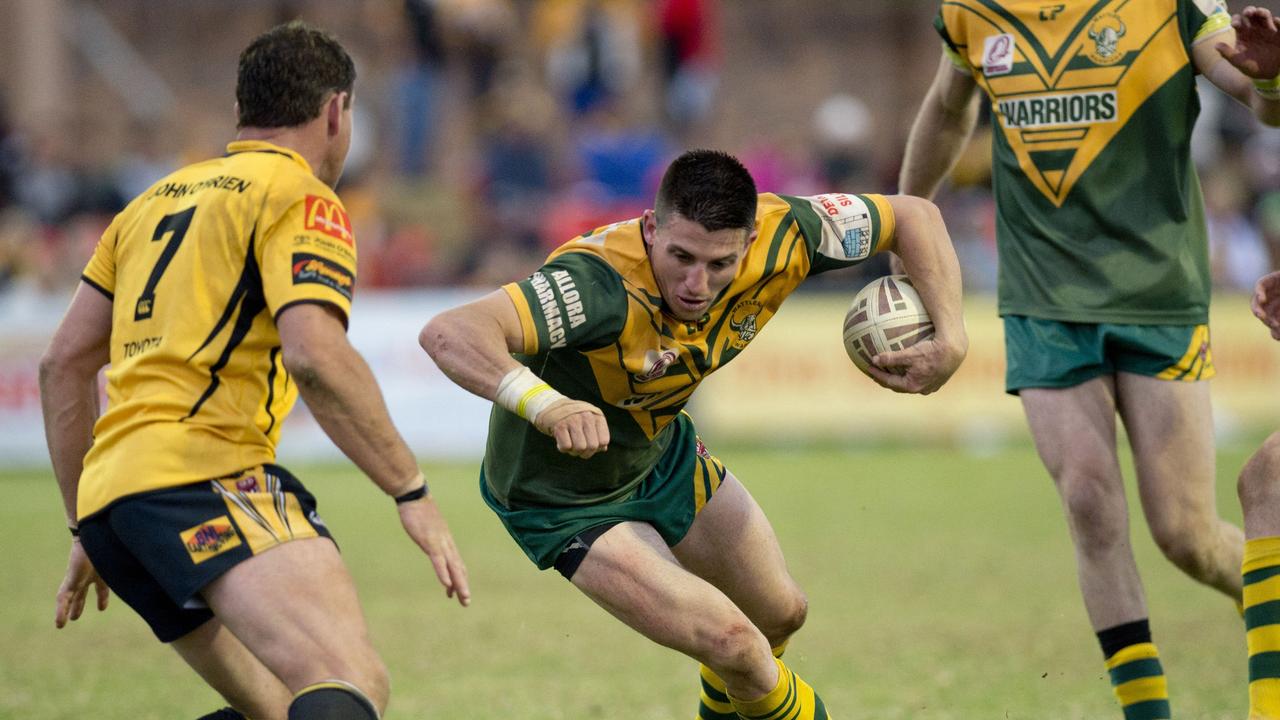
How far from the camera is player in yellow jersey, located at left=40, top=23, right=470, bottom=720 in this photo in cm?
411

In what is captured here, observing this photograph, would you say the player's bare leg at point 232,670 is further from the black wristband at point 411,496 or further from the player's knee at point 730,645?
the player's knee at point 730,645

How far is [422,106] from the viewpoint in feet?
65.6

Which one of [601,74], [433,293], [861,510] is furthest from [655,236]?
[601,74]

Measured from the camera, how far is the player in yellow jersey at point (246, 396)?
4109 mm

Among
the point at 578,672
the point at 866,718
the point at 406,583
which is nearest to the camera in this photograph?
the point at 866,718

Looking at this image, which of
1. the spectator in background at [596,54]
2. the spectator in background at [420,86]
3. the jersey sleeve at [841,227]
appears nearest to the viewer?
the jersey sleeve at [841,227]

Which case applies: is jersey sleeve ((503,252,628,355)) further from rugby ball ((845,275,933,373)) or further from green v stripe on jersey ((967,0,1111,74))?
green v stripe on jersey ((967,0,1111,74))

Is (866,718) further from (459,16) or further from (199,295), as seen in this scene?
(459,16)

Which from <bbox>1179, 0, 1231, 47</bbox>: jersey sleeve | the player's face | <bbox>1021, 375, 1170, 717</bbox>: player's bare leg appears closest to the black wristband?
the player's face

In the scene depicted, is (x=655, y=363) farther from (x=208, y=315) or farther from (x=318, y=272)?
(x=208, y=315)

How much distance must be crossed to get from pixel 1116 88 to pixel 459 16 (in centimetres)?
1485

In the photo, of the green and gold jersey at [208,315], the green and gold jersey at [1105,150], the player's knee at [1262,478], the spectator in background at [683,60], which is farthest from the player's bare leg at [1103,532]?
the spectator in background at [683,60]

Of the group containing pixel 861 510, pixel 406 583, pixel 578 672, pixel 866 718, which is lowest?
pixel 861 510

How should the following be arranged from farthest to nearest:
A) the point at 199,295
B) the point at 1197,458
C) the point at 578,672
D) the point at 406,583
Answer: the point at 406,583 < the point at 578,672 < the point at 1197,458 < the point at 199,295
